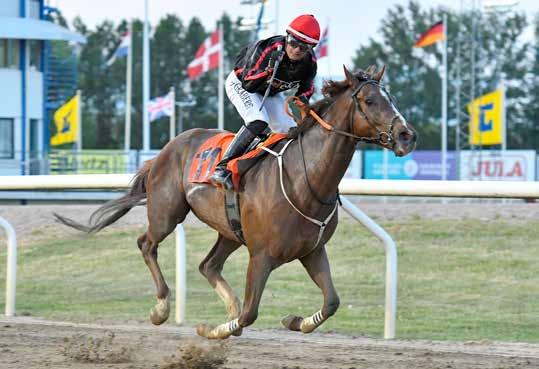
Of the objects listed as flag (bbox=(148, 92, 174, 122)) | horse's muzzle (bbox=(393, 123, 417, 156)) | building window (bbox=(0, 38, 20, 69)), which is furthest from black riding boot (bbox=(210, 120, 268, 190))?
flag (bbox=(148, 92, 174, 122))

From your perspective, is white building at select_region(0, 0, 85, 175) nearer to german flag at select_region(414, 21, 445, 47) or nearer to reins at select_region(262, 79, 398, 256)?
german flag at select_region(414, 21, 445, 47)

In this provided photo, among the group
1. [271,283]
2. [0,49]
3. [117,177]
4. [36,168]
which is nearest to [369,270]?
[271,283]

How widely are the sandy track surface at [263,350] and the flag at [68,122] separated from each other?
2557 cm

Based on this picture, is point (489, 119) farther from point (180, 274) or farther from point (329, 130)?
point (329, 130)

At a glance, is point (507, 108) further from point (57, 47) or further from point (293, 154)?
point (293, 154)

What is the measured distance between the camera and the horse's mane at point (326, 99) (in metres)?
5.98

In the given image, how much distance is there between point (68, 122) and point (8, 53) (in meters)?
4.03

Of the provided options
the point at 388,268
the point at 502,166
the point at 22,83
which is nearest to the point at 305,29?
the point at 388,268

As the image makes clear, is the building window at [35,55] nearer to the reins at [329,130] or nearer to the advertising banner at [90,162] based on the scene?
the advertising banner at [90,162]

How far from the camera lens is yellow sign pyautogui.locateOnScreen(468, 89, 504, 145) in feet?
98.5

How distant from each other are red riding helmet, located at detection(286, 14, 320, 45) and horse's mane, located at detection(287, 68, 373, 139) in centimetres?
25

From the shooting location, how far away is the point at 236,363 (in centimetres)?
634

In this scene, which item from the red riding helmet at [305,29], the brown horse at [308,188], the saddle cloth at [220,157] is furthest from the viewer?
the saddle cloth at [220,157]

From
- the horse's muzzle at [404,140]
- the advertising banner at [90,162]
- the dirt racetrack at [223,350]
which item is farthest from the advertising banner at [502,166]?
the horse's muzzle at [404,140]
